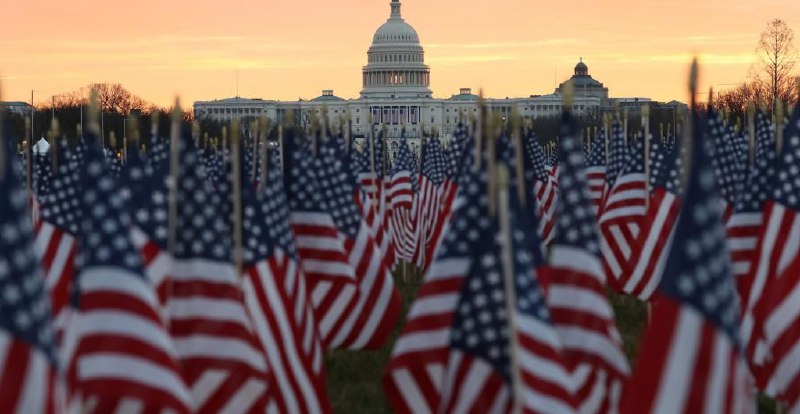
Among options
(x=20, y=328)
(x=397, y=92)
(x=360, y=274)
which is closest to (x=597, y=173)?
(x=360, y=274)

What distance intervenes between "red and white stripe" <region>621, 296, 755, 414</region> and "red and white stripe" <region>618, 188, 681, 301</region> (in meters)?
6.71

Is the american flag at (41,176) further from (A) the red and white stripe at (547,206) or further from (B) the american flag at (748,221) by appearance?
(B) the american flag at (748,221)

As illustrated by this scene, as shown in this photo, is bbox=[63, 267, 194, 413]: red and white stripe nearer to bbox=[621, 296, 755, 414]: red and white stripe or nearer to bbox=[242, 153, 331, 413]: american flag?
bbox=[242, 153, 331, 413]: american flag

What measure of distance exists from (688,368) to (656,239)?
282 inches

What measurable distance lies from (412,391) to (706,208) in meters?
2.53

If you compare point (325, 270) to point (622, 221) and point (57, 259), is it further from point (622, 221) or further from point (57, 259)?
point (622, 221)

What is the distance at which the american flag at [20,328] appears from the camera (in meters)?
7.38

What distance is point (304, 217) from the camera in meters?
13.8

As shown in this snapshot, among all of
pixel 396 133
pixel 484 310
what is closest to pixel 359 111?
pixel 396 133

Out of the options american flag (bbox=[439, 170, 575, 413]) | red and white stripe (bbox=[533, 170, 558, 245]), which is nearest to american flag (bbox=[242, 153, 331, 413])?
american flag (bbox=[439, 170, 575, 413])

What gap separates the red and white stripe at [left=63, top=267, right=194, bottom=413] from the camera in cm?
805

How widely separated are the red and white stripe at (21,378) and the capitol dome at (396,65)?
16685 cm

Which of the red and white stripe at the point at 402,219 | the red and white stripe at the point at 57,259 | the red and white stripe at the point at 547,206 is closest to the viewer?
the red and white stripe at the point at 57,259

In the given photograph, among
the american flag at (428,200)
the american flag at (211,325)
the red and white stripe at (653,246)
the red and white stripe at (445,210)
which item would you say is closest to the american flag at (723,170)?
the red and white stripe at (653,246)
